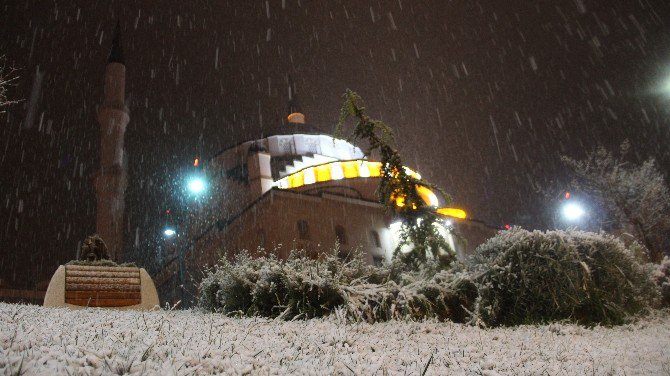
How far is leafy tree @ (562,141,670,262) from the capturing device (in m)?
25.4

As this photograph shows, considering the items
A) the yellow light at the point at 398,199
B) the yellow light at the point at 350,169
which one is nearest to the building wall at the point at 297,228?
the yellow light at the point at 350,169

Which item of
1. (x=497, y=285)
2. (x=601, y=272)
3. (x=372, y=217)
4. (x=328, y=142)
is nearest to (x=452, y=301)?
(x=497, y=285)

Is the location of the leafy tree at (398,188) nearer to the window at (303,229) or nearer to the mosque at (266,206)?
the mosque at (266,206)

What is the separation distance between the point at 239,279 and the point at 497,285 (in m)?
5.37

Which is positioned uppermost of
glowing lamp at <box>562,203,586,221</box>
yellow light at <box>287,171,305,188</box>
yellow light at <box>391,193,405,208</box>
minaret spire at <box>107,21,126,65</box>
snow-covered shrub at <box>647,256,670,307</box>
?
minaret spire at <box>107,21,126,65</box>

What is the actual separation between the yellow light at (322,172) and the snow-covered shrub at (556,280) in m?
27.8

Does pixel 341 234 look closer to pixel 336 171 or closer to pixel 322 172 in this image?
pixel 336 171

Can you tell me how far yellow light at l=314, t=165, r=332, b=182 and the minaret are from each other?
15882mm

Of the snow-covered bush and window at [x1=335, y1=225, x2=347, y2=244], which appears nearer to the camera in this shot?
the snow-covered bush

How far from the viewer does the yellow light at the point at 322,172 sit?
3697 cm

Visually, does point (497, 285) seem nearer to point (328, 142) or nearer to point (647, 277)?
point (647, 277)

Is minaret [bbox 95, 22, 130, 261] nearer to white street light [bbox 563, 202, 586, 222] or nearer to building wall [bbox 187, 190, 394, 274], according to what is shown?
building wall [bbox 187, 190, 394, 274]

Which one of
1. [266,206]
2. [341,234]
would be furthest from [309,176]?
[266,206]

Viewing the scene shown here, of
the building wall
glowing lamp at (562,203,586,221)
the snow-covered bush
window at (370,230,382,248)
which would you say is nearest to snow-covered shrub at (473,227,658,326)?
the snow-covered bush
